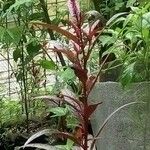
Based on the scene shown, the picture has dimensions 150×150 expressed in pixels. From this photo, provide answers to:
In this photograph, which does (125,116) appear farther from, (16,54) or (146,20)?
(16,54)

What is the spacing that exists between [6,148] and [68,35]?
0.77 m

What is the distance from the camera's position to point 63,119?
1499 millimetres

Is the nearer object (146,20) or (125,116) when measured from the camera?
(146,20)

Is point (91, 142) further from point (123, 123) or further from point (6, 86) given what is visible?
point (6, 86)

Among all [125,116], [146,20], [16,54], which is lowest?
[125,116]

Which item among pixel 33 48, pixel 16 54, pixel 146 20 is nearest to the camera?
pixel 146 20

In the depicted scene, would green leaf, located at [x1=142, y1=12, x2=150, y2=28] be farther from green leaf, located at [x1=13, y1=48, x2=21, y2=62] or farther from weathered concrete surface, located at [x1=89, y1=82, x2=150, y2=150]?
green leaf, located at [x1=13, y1=48, x2=21, y2=62]

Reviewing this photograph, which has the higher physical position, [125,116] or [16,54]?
[16,54]

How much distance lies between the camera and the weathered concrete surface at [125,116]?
1083 millimetres

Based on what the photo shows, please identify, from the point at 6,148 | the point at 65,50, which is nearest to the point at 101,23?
the point at 65,50

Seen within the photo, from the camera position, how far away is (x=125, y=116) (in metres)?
1.12

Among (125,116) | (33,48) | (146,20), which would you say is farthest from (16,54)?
(146,20)

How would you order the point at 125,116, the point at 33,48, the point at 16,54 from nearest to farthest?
the point at 125,116
the point at 33,48
the point at 16,54

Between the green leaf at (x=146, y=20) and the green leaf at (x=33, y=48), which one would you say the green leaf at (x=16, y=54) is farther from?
the green leaf at (x=146, y=20)
